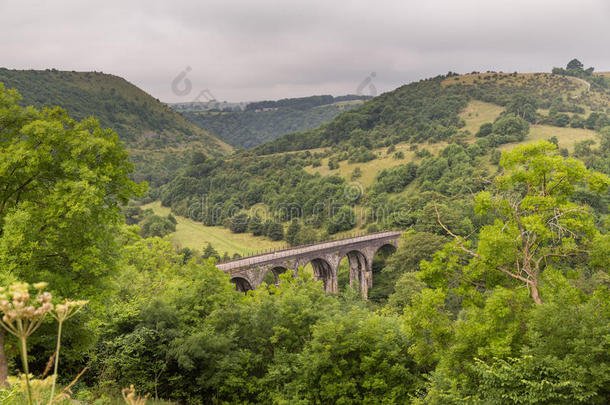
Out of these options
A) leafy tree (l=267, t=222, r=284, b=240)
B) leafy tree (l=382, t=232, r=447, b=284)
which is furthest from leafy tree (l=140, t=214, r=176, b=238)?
leafy tree (l=382, t=232, r=447, b=284)

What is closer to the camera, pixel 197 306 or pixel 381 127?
pixel 197 306

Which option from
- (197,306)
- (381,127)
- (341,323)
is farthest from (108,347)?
(381,127)

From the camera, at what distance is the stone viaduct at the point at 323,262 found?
142ft

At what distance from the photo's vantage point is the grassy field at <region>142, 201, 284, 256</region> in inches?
3167

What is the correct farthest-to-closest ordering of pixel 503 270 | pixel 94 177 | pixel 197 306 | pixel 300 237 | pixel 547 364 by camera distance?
pixel 300 237
pixel 197 306
pixel 503 270
pixel 94 177
pixel 547 364

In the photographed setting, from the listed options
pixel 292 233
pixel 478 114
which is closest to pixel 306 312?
pixel 292 233

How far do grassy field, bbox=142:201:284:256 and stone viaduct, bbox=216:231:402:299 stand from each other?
21645 mm

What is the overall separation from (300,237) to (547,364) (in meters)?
69.5

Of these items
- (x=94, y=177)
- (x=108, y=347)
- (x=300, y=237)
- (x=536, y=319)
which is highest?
(x=94, y=177)

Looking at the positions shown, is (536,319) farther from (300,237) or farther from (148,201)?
(148,201)

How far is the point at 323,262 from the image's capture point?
56312 mm

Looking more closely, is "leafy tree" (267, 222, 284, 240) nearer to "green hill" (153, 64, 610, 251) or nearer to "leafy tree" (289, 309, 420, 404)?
"green hill" (153, 64, 610, 251)

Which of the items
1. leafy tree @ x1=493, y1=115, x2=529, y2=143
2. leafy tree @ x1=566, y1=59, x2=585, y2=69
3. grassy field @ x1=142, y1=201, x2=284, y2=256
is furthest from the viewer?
leafy tree @ x1=566, y1=59, x2=585, y2=69

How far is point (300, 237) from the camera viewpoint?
8000 centimetres
